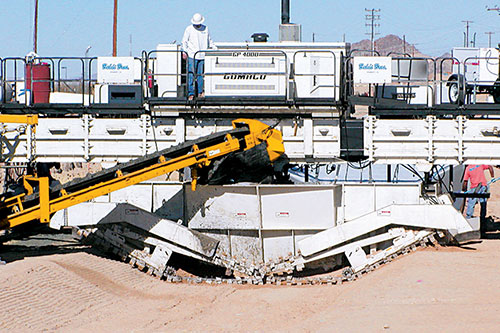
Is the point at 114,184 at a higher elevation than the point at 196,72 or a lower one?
lower

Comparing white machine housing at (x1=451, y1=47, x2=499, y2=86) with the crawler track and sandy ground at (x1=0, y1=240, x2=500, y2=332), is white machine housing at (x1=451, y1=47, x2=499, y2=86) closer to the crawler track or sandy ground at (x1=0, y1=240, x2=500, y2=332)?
sandy ground at (x1=0, y1=240, x2=500, y2=332)

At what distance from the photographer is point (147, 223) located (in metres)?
15.3

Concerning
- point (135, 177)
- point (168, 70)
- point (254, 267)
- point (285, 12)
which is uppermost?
point (285, 12)

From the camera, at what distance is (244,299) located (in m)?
13.7

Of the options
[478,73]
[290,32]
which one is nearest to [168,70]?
[290,32]

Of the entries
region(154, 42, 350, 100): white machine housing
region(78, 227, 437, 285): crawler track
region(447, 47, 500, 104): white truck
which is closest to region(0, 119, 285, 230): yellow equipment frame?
region(154, 42, 350, 100): white machine housing

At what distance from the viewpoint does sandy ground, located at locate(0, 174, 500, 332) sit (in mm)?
11258

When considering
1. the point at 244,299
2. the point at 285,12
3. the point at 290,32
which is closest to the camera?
the point at 244,299

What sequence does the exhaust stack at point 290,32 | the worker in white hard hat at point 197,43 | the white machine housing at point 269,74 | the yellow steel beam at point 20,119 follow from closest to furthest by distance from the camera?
the yellow steel beam at point 20,119
the white machine housing at point 269,74
the worker in white hard hat at point 197,43
the exhaust stack at point 290,32

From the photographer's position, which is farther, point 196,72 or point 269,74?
point 196,72

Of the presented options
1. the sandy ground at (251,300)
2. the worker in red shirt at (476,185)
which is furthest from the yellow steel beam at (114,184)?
the worker in red shirt at (476,185)

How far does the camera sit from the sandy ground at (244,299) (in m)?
11.3

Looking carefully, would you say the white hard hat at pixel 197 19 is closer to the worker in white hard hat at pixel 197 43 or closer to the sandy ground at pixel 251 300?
the worker in white hard hat at pixel 197 43

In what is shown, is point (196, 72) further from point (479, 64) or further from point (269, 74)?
point (479, 64)
